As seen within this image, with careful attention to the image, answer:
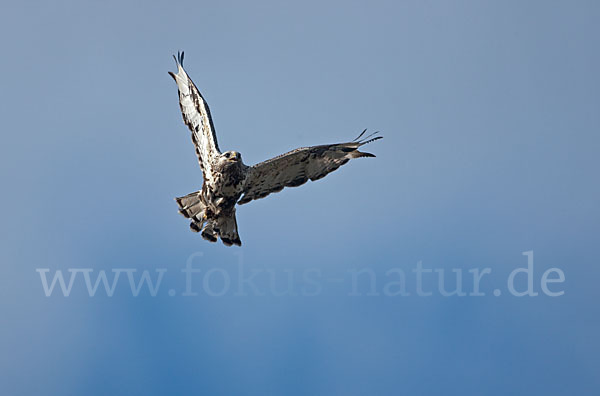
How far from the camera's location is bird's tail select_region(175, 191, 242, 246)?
52.7 feet

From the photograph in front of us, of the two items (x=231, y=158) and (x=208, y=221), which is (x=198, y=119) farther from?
(x=208, y=221)

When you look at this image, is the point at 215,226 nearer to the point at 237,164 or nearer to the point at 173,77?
the point at 237,164

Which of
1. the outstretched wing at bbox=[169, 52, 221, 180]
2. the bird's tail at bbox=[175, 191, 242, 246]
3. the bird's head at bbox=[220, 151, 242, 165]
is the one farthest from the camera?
the bird's tail at bbox=[175, 191, 242, 246]

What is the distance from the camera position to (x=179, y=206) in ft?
53.7

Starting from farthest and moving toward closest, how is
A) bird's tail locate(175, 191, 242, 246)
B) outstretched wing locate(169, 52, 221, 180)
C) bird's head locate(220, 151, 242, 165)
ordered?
1. bird's tail locate(175, 191, 242, 246)
2. outstretched wing locate(169, 52, 221, 180)
3. bird's head locate(220, 151, 242, 165)

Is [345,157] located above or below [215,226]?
above

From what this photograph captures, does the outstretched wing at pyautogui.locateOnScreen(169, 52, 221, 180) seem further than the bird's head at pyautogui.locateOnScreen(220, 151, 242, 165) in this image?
Yes

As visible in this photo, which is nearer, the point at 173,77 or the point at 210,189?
the point at 210,189

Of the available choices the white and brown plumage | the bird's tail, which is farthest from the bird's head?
the bird's tail

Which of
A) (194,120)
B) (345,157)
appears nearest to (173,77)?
(194,120)

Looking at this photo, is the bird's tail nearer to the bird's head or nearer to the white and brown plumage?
the white and brown plumage

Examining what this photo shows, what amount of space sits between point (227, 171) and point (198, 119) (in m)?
1.83

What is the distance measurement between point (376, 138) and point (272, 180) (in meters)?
2.44

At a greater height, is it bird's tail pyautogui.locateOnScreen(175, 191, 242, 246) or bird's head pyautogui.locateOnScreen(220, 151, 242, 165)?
bird's head pyautogui.locateOnScreen(220, 151, 242, 165)
